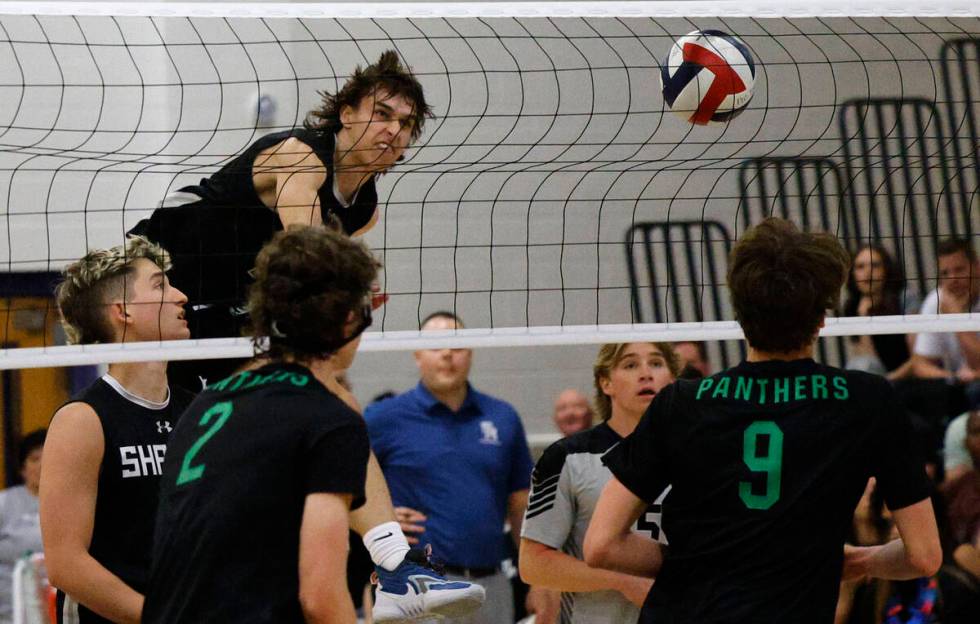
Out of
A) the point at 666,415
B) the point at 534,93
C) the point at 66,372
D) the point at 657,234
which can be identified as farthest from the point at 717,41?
the point at 66,372

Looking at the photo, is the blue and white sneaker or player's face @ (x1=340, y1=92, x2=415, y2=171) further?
player's face @ (x1=340, y1=92, x2=415, y2=171)

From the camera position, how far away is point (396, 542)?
11.5ft

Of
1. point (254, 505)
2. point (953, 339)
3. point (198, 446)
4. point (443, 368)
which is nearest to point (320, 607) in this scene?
point (254, 505)

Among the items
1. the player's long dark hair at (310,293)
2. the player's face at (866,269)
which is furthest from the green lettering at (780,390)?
the player's face at (866,269)

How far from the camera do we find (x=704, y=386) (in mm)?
2848

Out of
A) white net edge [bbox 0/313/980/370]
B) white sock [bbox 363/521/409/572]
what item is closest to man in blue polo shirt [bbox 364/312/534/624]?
white net edge [bbox 0/313/980/370]

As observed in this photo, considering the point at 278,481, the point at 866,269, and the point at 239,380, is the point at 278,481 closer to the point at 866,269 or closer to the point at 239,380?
the point at 239,380

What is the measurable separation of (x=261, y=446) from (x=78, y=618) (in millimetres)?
1192

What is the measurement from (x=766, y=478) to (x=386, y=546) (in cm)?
114

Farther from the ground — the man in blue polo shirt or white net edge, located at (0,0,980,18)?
white net edge, located at (0,0,980,18)

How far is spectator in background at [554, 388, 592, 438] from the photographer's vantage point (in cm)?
752

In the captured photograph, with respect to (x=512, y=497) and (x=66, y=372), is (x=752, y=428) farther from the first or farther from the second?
(x=66, y=372)

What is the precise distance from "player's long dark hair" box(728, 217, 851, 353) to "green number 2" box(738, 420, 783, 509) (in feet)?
0.59

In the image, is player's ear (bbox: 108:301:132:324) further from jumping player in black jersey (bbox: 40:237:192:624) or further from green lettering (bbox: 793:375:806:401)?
green lettering (bbox: 793:375:806:401)
